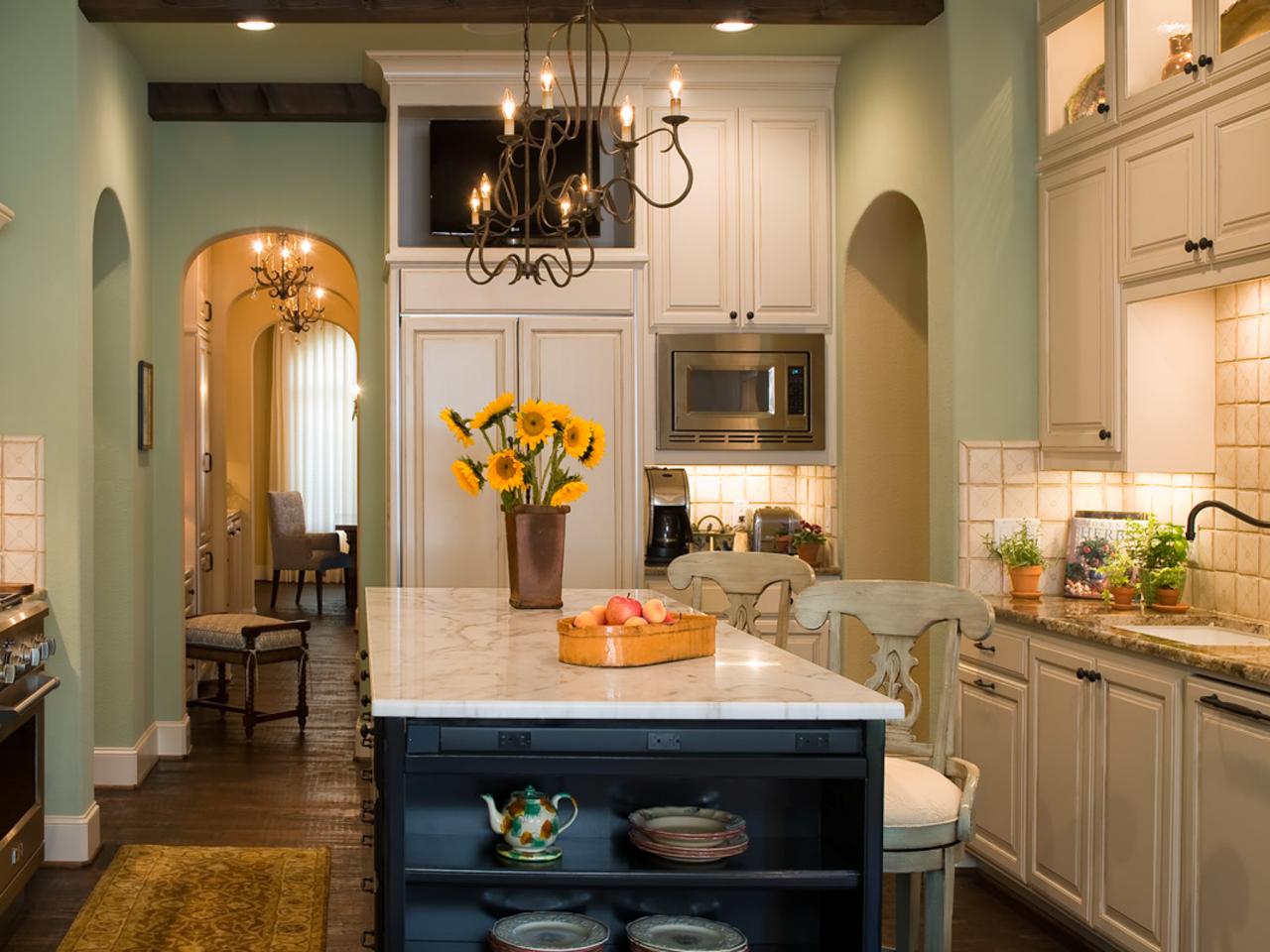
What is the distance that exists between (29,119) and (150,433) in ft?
5.50

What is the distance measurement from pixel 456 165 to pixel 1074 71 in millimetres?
2480

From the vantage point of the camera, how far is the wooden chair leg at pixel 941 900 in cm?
266

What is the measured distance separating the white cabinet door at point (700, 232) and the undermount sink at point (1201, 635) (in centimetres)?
243

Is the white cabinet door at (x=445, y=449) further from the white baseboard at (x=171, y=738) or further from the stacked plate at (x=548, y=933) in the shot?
the stacked plate at (x=548, y=933)

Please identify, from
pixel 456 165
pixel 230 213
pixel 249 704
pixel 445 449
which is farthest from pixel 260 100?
pixel 249 704

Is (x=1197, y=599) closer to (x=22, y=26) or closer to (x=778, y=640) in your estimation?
(x=778, y=640)

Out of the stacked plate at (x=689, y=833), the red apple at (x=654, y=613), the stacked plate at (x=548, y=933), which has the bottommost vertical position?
the stacked plate at (x=548, y=933)

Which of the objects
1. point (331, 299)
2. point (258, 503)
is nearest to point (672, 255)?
point (331, 299)

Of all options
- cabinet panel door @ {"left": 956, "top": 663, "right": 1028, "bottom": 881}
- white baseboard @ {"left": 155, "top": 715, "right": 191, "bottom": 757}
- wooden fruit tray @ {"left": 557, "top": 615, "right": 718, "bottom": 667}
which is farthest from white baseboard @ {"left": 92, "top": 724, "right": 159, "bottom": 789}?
wooden fruit tray @ {"left": 557, "top": 615, "right": 718, "bottom": 667}

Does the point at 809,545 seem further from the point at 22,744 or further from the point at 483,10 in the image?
the point at 22,744

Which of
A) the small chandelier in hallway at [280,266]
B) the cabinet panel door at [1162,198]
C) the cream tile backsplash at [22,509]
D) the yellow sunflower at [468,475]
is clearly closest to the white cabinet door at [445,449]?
the cream tile backsplash at [22,509]

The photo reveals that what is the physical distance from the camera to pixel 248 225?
5965 mm

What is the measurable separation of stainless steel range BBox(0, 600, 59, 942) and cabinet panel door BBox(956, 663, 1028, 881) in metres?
2.82

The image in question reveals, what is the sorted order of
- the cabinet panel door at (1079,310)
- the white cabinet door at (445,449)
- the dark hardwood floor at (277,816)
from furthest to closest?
the white cabinet door at (445,449)
the cabinet panel door at (1079,310)
the dark hardwood floor at (277,816)
